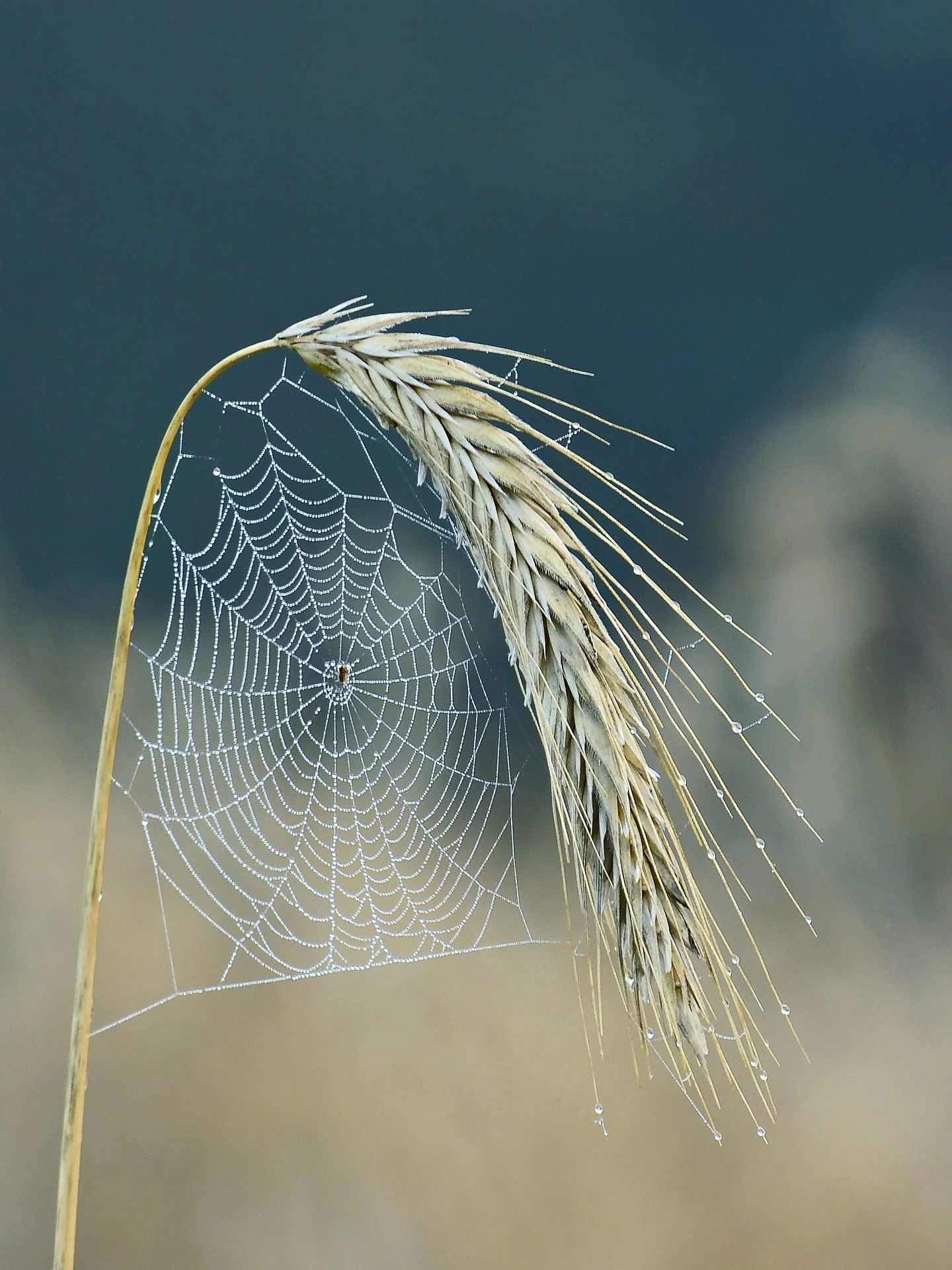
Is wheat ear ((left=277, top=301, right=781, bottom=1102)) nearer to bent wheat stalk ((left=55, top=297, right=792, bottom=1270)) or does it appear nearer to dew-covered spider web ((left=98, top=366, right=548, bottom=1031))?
bent wheat stalk ((left=55, top=297, right=792, bottom=1270))

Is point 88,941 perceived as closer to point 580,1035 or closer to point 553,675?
point 553,675

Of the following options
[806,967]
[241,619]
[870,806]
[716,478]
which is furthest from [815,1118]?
[241,619]

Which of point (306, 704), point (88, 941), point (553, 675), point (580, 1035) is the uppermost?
point (306, 704)

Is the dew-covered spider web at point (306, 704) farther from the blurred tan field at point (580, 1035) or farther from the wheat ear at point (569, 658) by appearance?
the wheat ear at point (569, 658)

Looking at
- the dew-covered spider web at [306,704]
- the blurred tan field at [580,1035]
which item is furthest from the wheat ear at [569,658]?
the blurred tan field at [580,1035]

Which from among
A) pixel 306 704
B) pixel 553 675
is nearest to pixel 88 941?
pixel 553 675

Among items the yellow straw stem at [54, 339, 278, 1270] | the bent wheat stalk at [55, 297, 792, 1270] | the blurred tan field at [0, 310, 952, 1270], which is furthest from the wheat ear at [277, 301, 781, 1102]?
the blurred tan field at [0, 310, 952, 1270]

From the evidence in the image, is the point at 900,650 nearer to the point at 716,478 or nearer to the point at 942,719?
the point at 942,719
